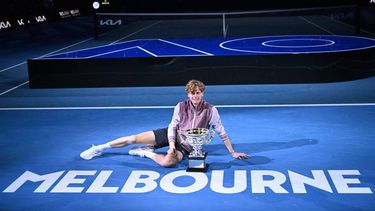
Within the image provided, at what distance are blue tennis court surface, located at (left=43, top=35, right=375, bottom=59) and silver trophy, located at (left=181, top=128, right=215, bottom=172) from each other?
6.07 meters

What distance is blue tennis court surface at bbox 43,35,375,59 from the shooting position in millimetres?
13117

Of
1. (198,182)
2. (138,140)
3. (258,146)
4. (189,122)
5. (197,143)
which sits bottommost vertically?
(258,146)

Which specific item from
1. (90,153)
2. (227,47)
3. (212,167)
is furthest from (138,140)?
(227,47)

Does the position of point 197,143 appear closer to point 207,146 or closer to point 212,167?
point 212,167

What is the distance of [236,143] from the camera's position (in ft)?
27.0

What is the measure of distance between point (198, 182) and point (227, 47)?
8.12 m

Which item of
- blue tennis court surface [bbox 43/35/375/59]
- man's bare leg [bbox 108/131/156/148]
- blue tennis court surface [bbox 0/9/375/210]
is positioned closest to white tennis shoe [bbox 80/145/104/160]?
blue tennis court surface [bbox 0/9/375/210]

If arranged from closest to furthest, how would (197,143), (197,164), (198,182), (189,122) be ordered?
(198,182) → (197,143) → (197,164) → (189,122)

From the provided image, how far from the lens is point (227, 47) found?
47.0 feet

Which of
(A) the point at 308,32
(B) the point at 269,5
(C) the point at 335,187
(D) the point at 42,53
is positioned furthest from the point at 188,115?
(B) the point at 269,5

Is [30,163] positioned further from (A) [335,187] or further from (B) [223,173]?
(A) [335,187]

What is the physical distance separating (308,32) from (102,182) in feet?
51.5

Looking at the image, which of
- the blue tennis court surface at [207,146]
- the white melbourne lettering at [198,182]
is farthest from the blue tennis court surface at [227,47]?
the white melbourne lettering at [198,182]

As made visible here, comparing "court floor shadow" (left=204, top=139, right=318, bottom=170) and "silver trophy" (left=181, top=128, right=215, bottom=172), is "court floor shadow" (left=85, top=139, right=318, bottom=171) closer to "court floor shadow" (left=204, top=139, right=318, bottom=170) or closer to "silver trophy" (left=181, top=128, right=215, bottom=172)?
"court floor shadow" (left=204, top=139, right=318, bottom=170)
